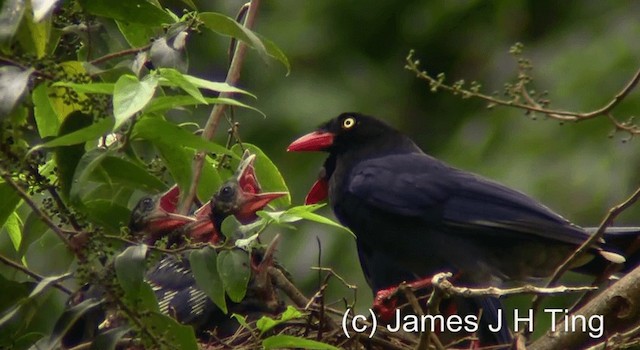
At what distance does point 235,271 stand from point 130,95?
0.42m

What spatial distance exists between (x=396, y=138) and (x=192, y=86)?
2166 millimetres

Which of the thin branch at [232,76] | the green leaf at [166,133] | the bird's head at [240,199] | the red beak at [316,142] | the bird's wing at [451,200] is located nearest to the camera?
the green leaf at [166,133]

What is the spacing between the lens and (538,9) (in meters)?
8.23

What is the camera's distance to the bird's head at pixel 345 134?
Answer: 15.1ft

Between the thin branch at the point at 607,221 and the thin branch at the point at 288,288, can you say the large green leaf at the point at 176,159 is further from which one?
the thin branch at the point at 607,221

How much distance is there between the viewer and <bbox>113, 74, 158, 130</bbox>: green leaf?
8.01ft

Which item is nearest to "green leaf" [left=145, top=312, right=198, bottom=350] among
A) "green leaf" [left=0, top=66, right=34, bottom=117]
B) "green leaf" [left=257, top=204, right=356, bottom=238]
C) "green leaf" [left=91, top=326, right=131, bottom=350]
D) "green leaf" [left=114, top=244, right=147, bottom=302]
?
"green leaf" [left=91, top=326, right=131, bottom=350]

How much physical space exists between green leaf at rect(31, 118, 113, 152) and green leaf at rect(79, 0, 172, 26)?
0.32 m

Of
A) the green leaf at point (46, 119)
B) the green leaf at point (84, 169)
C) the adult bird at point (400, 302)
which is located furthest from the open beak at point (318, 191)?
the green leaf at point (84, 169)

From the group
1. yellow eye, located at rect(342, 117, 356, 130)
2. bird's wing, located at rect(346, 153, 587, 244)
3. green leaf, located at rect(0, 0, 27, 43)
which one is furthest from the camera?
yellow eye, located at rect(342, 117, 356, 130)

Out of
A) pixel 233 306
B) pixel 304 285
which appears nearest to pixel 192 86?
pixel 233 306

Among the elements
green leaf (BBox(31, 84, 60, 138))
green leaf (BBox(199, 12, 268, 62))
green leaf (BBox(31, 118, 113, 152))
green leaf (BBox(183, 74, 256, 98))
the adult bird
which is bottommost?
the adult bird

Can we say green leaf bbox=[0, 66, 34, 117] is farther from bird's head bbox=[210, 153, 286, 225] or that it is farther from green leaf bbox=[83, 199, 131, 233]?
bird's head bbox=[210, 153, 286, 225]

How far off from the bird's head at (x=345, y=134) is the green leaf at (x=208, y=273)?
1.81m
